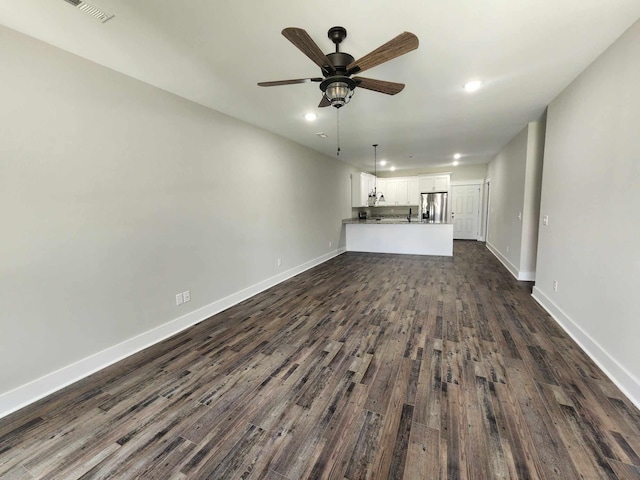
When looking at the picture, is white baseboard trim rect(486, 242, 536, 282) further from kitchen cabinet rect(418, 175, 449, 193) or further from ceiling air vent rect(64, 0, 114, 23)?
ceiling air vent rect(64, 0, 114, 23)

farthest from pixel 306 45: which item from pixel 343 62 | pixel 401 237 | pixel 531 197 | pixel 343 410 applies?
pixel 401 237

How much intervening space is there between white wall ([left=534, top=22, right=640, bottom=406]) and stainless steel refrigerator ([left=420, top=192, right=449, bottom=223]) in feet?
16.9

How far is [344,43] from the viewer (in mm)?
2033

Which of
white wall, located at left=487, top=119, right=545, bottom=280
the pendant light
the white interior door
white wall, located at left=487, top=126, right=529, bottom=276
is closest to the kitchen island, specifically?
the pendant light

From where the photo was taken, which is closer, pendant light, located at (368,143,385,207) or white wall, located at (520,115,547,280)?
white wall, located at (520,115,547,280)

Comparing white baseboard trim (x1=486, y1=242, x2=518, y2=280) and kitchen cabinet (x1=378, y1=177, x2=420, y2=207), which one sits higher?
kitchen cabinet (x1=378, y1=177, x2=420, y2=207)

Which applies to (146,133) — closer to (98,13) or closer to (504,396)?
(98,13)

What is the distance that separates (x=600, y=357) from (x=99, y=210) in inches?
169

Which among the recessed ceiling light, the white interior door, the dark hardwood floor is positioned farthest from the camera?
the white interior door

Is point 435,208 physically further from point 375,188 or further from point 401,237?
point 401,237

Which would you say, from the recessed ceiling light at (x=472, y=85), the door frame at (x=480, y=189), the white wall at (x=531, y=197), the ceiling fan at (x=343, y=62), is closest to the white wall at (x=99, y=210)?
the ceiling fan at (x=343, y=62)

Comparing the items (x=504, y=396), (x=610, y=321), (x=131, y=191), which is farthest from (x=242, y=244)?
(x=610, y=321)

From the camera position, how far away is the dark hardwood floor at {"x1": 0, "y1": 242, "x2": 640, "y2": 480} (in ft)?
4.58

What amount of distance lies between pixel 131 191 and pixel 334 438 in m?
2.61
